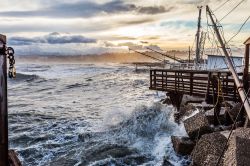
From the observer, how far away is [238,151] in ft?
31.3

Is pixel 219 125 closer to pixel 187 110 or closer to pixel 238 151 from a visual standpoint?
pixel 187 110

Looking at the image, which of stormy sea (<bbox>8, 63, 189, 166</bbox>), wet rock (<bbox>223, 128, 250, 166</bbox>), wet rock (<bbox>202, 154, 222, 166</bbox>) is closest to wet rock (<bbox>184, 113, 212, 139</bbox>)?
stormy sea (<bbox>8, 63, 189, 166</bbox>)

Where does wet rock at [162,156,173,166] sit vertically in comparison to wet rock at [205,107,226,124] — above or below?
below

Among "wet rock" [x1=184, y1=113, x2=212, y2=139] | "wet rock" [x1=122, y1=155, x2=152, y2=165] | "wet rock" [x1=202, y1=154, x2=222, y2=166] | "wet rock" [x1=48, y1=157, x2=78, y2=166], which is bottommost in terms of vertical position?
"wet rock" [x1=48, y1=157, x2=78, y2=166]

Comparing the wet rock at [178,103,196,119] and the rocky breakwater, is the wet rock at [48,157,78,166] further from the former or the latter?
the wet rock at [178,103,196,119]

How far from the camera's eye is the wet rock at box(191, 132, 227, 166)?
11.1 meters

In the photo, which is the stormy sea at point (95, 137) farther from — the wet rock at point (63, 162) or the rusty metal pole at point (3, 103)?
the rusty metal pole at point (3, 103)

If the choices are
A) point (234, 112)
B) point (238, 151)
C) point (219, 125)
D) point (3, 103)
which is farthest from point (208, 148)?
point (3, 103)

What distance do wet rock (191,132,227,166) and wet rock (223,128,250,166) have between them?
83cm

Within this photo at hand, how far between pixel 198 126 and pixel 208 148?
103 inches

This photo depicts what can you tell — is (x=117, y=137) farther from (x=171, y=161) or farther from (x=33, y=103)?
(x=33, y=103)

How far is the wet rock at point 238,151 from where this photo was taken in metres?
9.29

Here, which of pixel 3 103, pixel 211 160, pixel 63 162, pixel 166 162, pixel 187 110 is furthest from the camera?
pixel 187 110

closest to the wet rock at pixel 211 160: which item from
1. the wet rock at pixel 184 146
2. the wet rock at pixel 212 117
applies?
the wet rock at pixel 184 146
